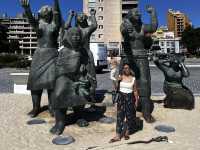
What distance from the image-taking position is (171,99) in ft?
32.3

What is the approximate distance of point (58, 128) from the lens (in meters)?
7.75

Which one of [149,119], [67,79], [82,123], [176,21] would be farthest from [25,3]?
[176,21]

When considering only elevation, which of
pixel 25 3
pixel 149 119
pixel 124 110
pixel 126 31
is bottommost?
pixel 149 119

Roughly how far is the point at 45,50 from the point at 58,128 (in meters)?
1.80

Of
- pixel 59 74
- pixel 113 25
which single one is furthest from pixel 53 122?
pixel 113 25

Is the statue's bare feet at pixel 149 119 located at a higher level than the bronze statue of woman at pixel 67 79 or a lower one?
lower

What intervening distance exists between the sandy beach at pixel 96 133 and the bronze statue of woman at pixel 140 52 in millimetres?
554

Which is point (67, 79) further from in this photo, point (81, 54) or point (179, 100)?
point (179, 100)

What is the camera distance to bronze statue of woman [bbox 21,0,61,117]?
8.52 metres

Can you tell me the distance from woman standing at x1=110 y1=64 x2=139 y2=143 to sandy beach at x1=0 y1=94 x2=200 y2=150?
19 cm

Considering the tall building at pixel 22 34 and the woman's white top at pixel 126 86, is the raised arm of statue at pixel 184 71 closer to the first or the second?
the woman's white top at pixel 126 86

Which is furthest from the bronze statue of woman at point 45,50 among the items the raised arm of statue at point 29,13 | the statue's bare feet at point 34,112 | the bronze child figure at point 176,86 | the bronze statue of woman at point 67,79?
the bronze child figure at point 176,86

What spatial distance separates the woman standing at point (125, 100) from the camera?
23.5 feet

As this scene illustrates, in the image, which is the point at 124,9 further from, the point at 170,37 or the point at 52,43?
the point at 52,43
